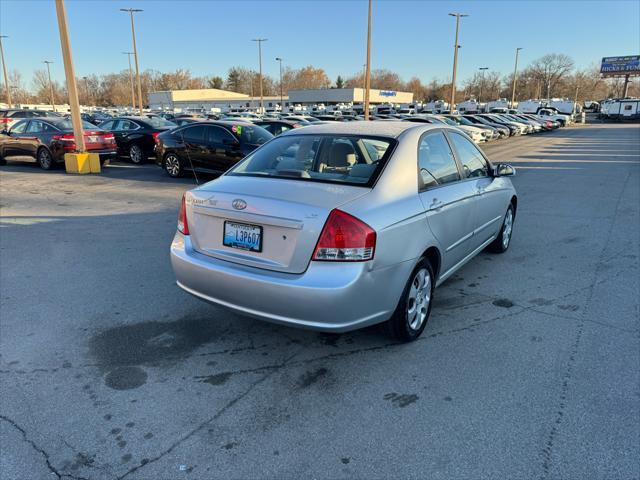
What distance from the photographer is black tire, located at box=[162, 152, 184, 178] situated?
41.3ft

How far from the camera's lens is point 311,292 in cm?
297

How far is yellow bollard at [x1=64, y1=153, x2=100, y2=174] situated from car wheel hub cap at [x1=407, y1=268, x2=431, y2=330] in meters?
12.5

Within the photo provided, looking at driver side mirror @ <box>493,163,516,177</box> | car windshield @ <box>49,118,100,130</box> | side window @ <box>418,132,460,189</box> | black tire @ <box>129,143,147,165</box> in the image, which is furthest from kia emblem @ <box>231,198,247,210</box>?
black tire @ <box>129,143,147,165</box>

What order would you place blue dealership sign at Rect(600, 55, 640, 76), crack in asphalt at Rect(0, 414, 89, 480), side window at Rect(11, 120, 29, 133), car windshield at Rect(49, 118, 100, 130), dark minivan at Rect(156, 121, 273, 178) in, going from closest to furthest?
crack in asphalt at Rect(0, 414, 89, 480) → dark minivan at Rect(156, 121, 273, 178) → car windshield at Rect(49, 118, 100, 130) → side window at Rect(11, 120, 29, 133) → blue dealership sign at Rect(600, 55, 640, 76)

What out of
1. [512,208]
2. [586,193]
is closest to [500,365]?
[512,208]

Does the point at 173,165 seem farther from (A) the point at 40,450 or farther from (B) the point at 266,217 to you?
(A) the point at 40,450

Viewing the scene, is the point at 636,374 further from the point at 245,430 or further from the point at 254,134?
the point at 254,134

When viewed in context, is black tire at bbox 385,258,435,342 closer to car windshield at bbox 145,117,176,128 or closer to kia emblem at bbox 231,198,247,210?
kia emblem at bbox 231,198,247,210

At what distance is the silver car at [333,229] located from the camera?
3.00 meters

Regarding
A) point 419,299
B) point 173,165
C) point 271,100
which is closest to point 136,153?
point 173,165

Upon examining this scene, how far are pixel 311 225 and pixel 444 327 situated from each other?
1700mm

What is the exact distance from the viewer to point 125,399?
299 centimetres

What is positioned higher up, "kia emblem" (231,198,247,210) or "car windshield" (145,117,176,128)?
"car windshield" (145,117,176,128)

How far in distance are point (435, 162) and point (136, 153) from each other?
13716 millimetres
